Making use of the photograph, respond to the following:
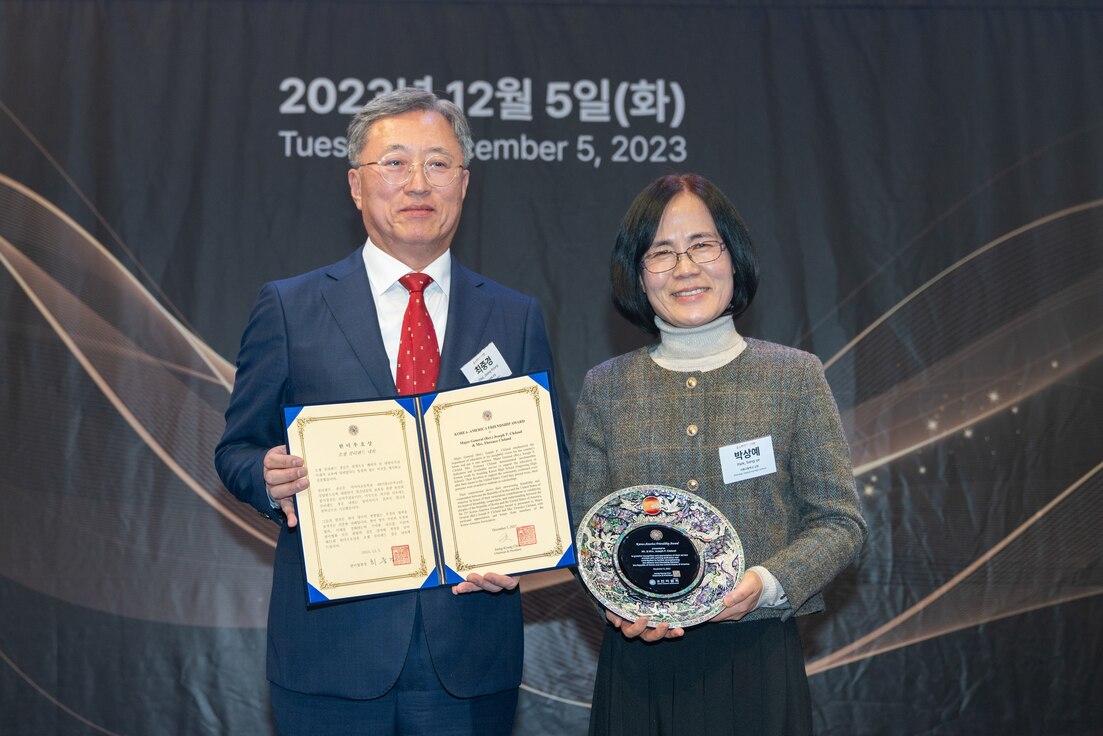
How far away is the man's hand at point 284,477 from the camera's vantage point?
186cm

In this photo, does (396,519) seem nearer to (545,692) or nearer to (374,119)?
(374,119)

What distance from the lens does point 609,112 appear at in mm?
3666

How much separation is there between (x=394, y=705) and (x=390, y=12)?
8.38 feet

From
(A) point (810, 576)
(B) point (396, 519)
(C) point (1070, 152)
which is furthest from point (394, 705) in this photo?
(C) point (1070, 152)

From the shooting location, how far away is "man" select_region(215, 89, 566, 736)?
6.54ft

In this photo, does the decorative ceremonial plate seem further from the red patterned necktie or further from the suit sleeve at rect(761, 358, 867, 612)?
the red patterned necktie

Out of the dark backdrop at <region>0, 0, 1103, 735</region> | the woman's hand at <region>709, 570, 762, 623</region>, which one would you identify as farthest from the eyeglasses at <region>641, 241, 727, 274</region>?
the dark backdrop at <region>0, 0, 1103, 735</region>

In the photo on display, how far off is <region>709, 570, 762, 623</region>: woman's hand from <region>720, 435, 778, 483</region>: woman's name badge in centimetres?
20

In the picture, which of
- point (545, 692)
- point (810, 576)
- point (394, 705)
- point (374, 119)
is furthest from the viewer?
point (545, 692)

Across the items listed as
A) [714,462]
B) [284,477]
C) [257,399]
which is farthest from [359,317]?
[714,462]

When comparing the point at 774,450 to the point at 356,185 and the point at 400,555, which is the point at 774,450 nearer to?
the point at 400,555

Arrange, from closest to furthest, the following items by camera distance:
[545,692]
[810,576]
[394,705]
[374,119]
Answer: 1. [810,576]
2. [394,705]
3. [374,119]
4. [545,692]

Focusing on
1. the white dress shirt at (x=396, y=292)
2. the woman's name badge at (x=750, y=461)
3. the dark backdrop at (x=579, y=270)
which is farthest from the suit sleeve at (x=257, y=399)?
the dark backdrop at (x=579, y=270)

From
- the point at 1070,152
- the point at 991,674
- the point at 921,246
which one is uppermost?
the point at 1070,152
